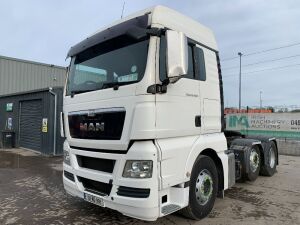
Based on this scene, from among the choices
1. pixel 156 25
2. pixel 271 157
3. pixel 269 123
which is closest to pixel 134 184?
pixel 156 25

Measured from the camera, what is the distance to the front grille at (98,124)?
4.46m

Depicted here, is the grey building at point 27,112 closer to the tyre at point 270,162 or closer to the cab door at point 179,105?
the tyre at point 270,162

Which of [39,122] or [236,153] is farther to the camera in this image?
[39,122]

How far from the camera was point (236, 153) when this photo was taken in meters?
7.60

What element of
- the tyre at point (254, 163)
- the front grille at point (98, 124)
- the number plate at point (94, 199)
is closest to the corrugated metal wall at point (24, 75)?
the tyre at point (254, 163)

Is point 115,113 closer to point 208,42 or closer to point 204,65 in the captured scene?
point 204,65

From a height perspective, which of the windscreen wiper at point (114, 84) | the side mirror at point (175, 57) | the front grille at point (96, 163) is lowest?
the front grille at point (96, 163)

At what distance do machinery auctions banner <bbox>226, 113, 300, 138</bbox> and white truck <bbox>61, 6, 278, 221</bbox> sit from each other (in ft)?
35.2

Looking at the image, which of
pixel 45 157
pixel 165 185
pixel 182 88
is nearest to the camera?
pixel 165 185

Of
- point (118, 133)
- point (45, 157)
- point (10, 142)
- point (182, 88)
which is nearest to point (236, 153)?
point (182, 88)

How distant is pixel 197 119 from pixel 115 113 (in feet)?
4.66

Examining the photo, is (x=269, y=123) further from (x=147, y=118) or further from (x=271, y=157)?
(x=147, y=118)

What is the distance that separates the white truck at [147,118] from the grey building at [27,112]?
920cm

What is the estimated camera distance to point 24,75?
2605cm
